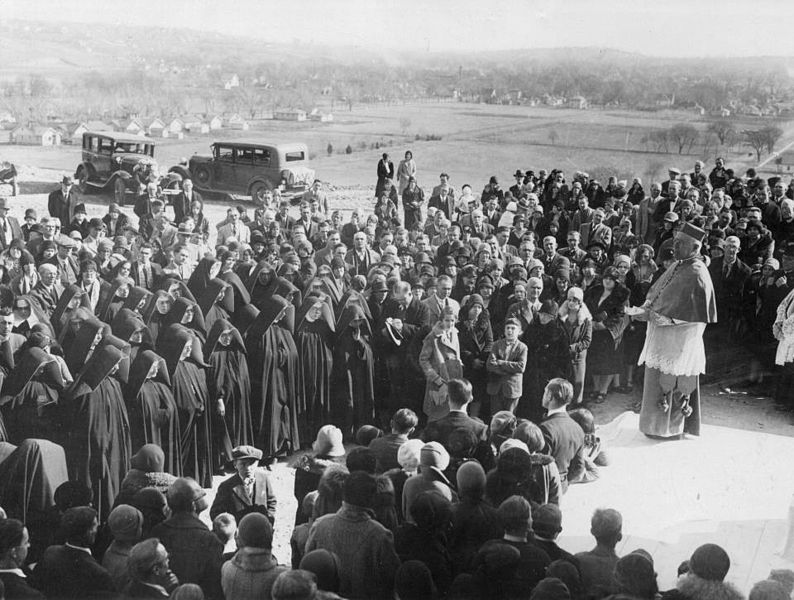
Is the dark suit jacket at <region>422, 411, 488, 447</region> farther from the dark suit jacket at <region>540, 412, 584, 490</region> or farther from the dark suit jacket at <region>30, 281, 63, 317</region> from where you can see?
the dark suit jacket at <region>30, 281, 63, 317</region>

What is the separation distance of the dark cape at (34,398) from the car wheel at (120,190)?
25.7 feet

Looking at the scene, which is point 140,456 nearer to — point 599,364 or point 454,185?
point 599,364

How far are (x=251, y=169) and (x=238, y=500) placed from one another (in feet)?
32.2

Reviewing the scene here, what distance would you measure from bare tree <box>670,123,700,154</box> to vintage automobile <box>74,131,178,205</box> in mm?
7220

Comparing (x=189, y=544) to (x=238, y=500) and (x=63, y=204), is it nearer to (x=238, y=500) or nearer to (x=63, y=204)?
(x=238, y=500)

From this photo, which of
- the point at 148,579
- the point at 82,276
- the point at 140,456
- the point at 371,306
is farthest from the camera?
the point at 371,306

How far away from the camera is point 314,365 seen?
662 cm

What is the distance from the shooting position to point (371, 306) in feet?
22.8

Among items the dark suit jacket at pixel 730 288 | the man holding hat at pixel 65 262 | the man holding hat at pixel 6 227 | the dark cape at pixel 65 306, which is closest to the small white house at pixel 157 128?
the man holding hat at pixel 6 227

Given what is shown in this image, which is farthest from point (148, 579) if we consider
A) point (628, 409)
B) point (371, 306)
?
point (628, 409)

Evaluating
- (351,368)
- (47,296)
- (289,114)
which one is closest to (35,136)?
(289,114)

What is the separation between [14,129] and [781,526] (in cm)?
1013

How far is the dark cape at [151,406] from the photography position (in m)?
5.43

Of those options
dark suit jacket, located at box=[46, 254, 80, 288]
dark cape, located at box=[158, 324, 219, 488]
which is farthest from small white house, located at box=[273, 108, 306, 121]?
dark cape, located at box=[158, 324, 219, 488]
